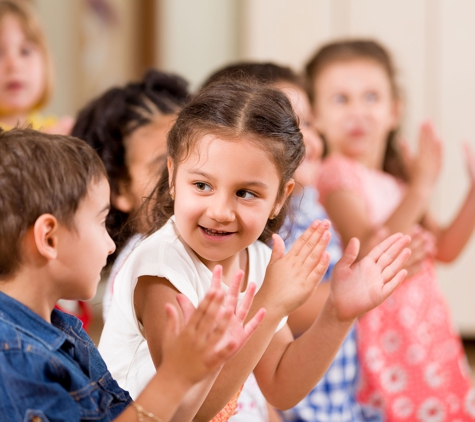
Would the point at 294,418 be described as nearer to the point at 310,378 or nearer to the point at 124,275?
the point at 310,378

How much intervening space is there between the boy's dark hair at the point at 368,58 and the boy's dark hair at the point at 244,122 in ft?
3.71

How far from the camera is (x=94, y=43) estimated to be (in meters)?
3.73

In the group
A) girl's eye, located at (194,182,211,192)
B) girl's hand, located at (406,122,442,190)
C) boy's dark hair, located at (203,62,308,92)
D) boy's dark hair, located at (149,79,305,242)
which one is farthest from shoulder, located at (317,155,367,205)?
girl's eye, located at (194,182,211,192)

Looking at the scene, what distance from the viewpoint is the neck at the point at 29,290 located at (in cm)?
75

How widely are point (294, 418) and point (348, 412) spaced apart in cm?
13

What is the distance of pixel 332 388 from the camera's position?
1521 mm

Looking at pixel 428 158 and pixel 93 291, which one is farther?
pixel 428 158

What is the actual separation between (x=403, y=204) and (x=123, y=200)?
85 cm

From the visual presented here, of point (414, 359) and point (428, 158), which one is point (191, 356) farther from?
point (428, 158)

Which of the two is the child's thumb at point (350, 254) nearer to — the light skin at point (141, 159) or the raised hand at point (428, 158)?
the light skin at point (141, 159)

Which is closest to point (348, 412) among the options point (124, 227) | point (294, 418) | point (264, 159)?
point (294, 418)

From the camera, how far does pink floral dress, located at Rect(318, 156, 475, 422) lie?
1.70 m

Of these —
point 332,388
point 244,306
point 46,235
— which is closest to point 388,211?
point 332,388

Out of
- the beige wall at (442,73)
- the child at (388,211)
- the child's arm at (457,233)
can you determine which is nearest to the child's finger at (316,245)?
the child at (388,211)
